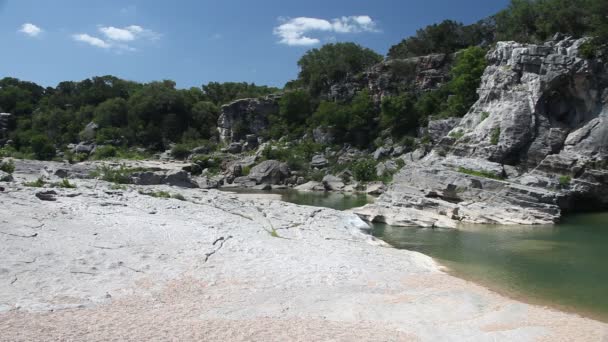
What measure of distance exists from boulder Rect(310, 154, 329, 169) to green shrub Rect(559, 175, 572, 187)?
36909 millimetres

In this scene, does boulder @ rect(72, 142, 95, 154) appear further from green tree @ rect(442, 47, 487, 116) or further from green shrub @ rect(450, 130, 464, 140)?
green shrub @ rect(450, 130, 464, 140)

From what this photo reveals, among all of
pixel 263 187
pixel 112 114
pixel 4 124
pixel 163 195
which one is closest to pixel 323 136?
pixel 263 187

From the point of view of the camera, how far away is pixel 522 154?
1614 inches

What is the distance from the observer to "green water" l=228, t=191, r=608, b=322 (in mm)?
15949

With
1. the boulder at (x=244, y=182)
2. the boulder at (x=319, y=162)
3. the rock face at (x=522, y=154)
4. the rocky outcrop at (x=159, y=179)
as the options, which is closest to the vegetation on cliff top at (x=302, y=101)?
the boulder at (x=319, y=162)

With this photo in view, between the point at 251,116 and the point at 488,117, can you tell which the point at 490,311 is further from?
the point at 251,116

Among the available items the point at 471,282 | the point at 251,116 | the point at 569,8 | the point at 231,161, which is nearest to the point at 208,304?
the point at 471,282

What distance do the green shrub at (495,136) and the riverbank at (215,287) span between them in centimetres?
2495

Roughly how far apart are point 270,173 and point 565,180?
1438 inches

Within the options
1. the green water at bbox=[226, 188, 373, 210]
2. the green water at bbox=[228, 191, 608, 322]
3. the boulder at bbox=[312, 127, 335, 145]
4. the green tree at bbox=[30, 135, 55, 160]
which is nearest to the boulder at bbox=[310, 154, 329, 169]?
the boulder at bbox=[312, 127, 335, 145]

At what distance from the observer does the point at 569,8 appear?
54375mm

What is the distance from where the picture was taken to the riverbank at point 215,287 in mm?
10117

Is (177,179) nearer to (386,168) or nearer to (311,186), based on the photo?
(311,186)

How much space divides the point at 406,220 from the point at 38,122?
306 ft
